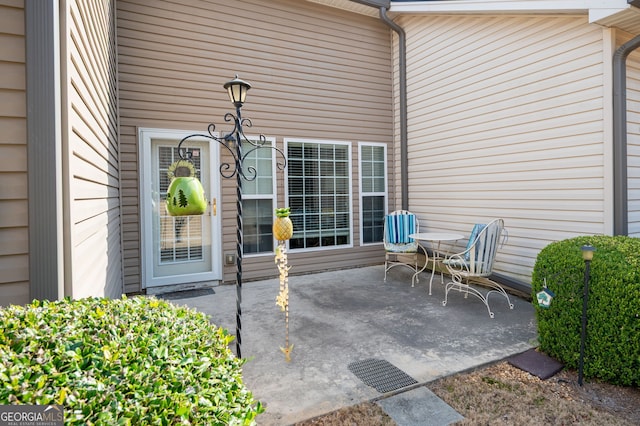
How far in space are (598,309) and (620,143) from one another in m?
1.82

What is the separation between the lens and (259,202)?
508 centimetres

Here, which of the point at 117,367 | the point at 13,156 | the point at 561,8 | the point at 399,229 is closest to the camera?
the point at 117,367

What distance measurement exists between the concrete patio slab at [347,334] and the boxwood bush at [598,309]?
0.37 m

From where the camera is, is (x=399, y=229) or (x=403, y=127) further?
(x=403, y=127)

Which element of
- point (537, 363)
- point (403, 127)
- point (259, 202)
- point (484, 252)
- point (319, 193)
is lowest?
point (537, 363)

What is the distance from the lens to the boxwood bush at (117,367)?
0.83 metres

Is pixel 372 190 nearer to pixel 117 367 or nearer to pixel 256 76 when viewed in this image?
pixel 256 76

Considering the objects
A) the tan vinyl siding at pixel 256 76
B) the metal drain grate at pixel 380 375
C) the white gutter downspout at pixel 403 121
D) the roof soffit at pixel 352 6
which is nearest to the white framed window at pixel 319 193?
the tan vinyl siding at pixel 256 76

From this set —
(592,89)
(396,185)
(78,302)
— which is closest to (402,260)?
(396,185)

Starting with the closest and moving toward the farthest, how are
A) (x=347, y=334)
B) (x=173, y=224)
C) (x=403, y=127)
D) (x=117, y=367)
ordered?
(x=117, y=367)
(x=347, y=334)
(x=173, y=224)
(x=403, y=127)

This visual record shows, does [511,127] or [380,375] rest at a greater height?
[511,127]

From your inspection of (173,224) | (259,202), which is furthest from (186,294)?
(259,202)

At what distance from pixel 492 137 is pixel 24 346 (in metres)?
4.74

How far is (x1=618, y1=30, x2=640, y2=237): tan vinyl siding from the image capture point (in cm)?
340
